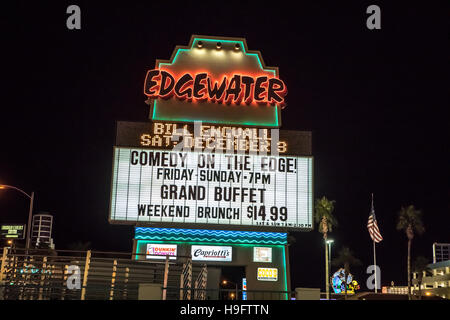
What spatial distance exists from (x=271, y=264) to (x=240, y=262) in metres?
1.74

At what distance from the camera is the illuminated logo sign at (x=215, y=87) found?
33.2 metres

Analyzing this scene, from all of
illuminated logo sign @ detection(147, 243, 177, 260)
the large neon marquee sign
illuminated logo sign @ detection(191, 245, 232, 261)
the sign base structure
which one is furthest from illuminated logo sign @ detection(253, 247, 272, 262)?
the large neon marquee sign

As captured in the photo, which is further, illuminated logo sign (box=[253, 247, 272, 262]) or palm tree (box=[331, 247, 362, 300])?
palm tree (box=[331, 247, 362, 300])

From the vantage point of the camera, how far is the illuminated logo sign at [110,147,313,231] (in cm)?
3086

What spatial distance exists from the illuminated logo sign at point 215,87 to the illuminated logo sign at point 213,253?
281 inches

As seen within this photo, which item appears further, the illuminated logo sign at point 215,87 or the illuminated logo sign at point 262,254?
the illuminated logo sign at point 215,87

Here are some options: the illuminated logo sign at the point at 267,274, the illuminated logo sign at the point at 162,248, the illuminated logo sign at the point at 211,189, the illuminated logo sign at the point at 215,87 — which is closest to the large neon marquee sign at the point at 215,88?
the illuminated logo sign at the point at 215,87

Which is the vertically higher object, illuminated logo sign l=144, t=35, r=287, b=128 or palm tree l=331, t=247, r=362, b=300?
illuminated logo sign l=144, t=35, r=287, b=128

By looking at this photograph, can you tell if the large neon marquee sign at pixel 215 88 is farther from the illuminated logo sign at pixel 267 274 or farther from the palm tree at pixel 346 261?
the palm tree at pixel 346 261

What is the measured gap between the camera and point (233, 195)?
3139 centimetres

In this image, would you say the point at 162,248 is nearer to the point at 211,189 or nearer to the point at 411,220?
the point at 211,189

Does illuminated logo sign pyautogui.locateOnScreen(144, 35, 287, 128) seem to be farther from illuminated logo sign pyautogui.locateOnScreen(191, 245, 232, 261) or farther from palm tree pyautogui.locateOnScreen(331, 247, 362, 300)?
palm tree pyautogui.locateOnScreen(331, 247, 362, 300)

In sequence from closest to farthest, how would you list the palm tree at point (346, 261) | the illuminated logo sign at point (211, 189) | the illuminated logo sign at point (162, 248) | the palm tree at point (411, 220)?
the illuminated logo sign at point (211, 189)
the illuminated logo sign at point (162, 248)
the palm tree at point (411, 220)
the palm tree at point (346, 261)
